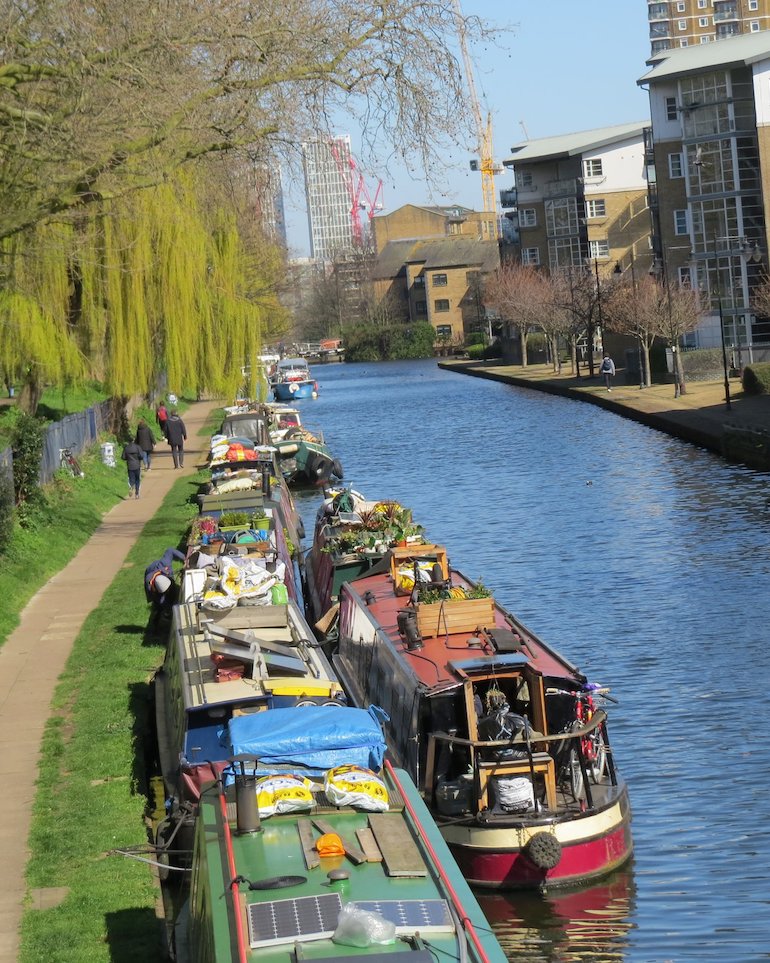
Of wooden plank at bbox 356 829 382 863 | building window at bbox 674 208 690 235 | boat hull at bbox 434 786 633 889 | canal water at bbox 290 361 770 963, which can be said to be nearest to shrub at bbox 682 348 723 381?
canal water at bbox 290 361 770 963

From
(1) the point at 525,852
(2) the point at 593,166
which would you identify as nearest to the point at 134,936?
(1) the point at 525,852

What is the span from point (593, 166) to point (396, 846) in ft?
370

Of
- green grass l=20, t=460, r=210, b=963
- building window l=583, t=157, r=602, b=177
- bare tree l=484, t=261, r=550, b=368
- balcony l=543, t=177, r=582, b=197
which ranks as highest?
building window l=583, t=157, r=602, b=177

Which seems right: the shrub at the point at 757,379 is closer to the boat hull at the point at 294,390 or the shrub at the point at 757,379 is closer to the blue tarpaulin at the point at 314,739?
the boat hull at the point at 294,390

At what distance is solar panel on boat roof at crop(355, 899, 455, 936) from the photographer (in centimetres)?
848

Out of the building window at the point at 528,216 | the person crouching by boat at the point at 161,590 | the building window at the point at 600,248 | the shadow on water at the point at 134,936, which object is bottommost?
A: the shadow on water at the point at 134,936

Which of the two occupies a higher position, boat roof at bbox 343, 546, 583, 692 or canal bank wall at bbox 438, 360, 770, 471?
canal bank wall at bbox 438, 360, 770, 471

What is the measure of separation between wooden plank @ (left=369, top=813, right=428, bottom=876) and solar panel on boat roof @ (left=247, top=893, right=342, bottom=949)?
575 millimetres

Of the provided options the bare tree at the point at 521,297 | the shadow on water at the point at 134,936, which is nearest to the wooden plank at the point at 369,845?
the shadow on water at the point at 134,936

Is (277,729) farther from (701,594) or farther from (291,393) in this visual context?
(291,393)

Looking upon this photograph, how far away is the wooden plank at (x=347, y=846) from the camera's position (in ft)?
31.0

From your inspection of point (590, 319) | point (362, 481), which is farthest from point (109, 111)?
point (590, 319)

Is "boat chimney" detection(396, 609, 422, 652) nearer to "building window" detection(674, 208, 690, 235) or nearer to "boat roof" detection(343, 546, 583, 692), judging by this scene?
"boat roof" detection(343, 546, 583, 692)

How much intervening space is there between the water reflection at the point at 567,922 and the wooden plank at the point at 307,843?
4.28 m
